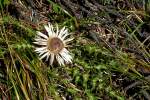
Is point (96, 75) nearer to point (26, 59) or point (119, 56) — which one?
point (119, 56)

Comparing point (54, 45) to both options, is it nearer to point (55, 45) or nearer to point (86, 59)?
point (55, 45)

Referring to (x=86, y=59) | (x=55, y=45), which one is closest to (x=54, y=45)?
(x=55, y=45)

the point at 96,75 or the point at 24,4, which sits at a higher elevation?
the point at 24,4

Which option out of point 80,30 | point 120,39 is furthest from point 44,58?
point 120,39

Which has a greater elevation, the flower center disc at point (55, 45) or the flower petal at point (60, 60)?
the flower center disc at point (55, 45)
